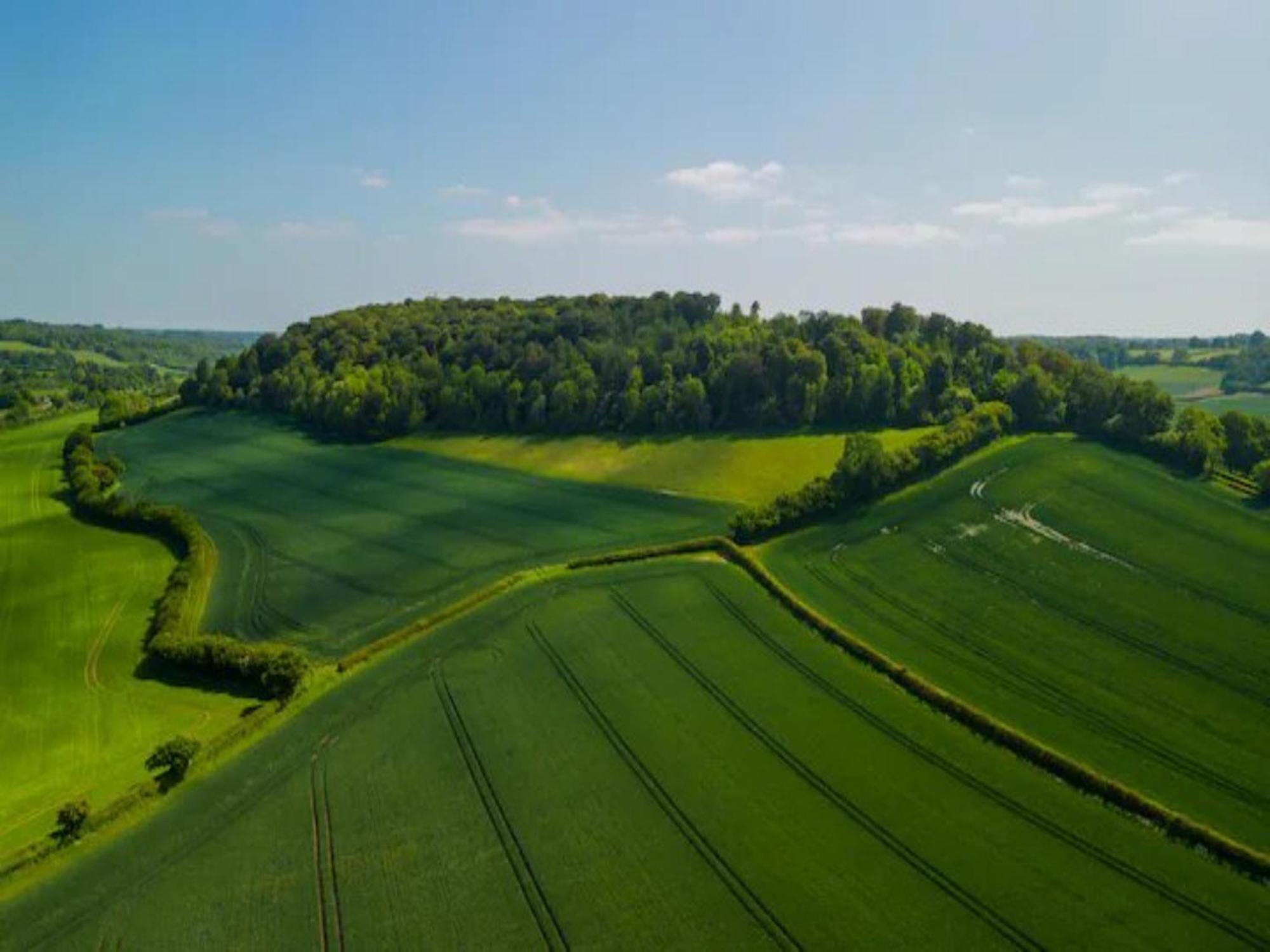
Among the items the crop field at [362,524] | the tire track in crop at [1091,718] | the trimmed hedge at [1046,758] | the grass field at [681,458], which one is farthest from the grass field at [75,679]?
the tire track in crop at [1091,718]

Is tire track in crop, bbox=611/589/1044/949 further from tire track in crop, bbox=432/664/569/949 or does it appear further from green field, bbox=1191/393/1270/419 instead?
green field, bbox=1191/393/1270/419

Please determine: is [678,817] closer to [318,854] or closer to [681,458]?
[318,854]

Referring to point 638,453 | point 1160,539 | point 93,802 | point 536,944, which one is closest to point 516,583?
point 93,802

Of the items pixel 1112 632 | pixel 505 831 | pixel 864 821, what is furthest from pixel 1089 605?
pixel 505 831

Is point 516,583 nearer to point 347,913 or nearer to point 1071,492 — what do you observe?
point 347,913

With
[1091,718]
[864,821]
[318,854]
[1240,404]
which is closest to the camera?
[318,854]
